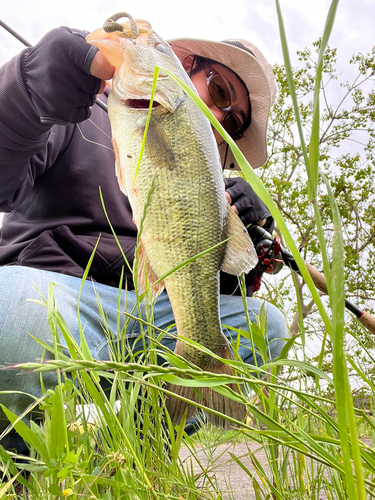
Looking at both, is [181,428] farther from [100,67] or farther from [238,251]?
[100,67]

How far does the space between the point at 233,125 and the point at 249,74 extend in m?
0.34

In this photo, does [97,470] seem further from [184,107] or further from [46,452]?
[184,107]

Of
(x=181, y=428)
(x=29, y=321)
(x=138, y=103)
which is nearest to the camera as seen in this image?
(x=181, y=428)

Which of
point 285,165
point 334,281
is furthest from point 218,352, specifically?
point 285,165

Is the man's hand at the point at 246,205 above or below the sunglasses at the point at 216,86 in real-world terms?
below

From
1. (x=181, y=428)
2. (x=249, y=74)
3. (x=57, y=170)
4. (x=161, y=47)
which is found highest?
(x=249, y=74)

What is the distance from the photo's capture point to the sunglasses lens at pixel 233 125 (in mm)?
2626

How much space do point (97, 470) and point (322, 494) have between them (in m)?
0.80

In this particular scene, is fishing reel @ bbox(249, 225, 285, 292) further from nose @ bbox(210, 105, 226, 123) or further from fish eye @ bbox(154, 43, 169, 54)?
fish eye @ bbox(154, 43, 169, 54)

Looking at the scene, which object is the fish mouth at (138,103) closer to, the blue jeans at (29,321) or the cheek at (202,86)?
the blue jeans at (29,321)

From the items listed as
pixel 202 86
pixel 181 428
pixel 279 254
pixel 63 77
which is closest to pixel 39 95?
pixel 63 77

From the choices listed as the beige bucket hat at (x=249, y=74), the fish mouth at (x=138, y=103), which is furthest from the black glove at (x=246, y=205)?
the fish mouth at (x=138, y=103)

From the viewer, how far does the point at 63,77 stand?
56.2 inches

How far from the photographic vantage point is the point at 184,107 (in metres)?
1.47
